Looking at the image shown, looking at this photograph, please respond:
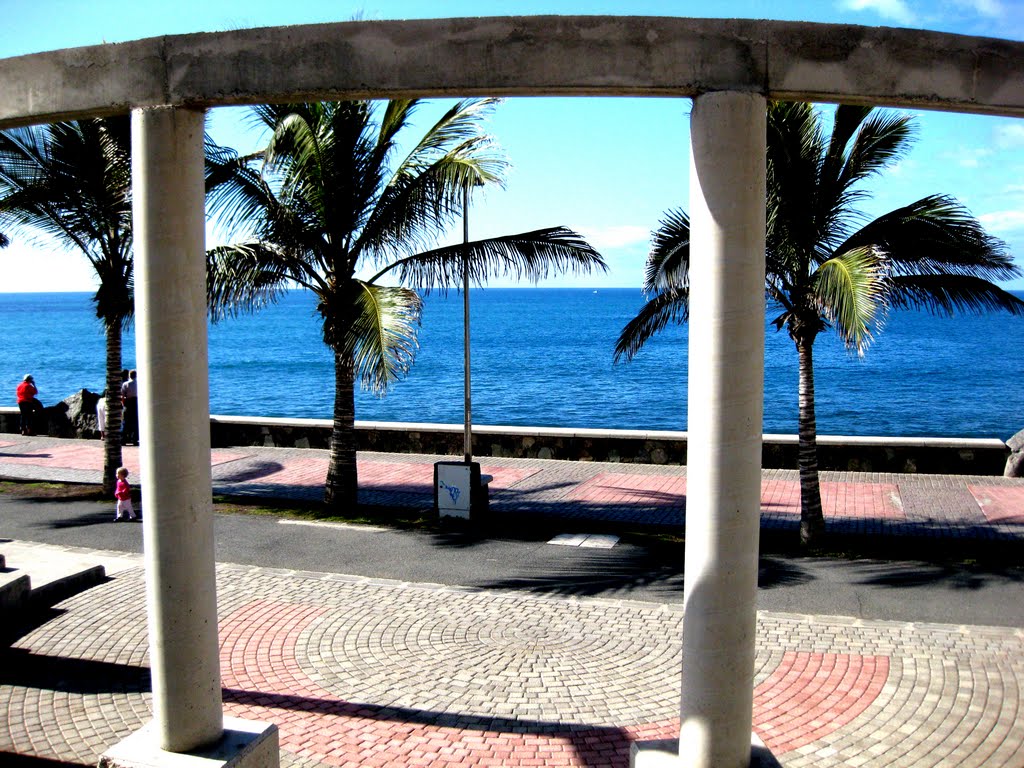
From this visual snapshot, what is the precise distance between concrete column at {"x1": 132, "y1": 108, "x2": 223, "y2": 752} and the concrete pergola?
0.03 ft

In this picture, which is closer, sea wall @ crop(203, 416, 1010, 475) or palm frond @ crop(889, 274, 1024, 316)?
palm frond @ crop(889, 274, 1024, 316)

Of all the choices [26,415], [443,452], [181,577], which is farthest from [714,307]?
[26,415]

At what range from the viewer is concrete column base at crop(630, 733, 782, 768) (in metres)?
4.94

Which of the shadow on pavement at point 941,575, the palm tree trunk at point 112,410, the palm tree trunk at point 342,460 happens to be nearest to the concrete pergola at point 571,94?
the shadow on pavement at point 941,575

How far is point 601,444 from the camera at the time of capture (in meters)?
18.4

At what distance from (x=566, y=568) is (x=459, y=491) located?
2892 mm

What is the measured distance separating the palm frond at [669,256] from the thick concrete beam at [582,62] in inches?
292

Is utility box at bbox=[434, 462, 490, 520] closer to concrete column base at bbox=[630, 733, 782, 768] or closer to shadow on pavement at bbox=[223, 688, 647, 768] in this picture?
shadow on pavement at bbox=[223, 688, 647, 768]

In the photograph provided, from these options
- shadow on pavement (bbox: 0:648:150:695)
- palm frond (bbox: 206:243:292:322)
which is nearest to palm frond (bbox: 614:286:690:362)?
palm frond (bbox: 206:243:292:322)

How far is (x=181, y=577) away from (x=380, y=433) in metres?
15.0

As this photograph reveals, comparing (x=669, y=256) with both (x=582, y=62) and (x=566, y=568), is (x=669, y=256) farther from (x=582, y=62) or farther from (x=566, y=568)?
(x=582, y=62)

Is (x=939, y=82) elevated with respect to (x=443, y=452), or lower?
elevated

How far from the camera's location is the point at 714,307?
4504mm

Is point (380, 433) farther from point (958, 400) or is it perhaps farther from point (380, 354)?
point (958, 400)
